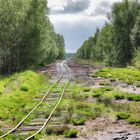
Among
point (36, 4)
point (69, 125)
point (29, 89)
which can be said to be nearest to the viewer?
point (69, 125)

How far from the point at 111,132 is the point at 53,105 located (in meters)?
8.16

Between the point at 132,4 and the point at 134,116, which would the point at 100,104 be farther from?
the point at 132,4

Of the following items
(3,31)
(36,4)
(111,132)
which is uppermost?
(36,4)

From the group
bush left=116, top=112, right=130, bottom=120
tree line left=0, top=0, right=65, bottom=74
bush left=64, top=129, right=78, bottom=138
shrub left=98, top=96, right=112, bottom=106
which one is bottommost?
bush left=64, top=129, right=78, bottom=138

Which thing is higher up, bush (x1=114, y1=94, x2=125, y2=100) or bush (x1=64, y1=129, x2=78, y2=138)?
bush (x1=114, y1=94, x2=125, y2=100)

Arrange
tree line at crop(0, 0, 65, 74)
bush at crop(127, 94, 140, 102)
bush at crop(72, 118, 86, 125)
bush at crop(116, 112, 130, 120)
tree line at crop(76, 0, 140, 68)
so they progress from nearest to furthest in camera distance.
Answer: bush at crop(72, 118, 86, 125), bush at crop(116, 112, 130, 120), bush at crop(127, 94, 140, 102), tree line at crop(0, 0, 65, 74), tree line at crop(76, 0, 140, 68)

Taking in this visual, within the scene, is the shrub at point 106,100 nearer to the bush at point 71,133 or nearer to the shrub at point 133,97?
the shrub at point 133,97

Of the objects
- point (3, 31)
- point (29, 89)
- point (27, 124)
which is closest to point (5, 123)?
point (27, 124)

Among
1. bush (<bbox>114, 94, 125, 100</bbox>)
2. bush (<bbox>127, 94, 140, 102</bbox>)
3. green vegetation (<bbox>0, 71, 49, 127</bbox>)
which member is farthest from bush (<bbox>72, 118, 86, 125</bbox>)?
bush (<bbox>114, 94, 125, 100</bbox>)

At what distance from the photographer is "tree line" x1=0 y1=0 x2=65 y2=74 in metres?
60.4

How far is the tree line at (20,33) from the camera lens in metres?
60.4

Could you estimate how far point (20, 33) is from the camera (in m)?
63.4

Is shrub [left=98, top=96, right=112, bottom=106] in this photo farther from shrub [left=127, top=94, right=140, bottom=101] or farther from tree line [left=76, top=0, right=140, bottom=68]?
tree line [left=76, top=0, right=140, bottom=68]

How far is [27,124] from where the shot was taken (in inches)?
790
